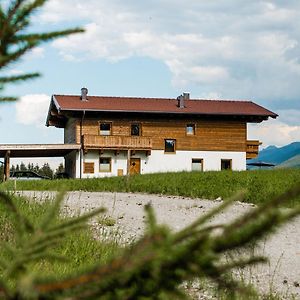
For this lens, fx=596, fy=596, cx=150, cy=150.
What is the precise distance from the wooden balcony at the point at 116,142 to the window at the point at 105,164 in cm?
147

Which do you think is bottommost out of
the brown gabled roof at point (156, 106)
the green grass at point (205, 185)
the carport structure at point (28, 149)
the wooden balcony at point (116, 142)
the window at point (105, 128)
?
the green grass at point (205, 185)

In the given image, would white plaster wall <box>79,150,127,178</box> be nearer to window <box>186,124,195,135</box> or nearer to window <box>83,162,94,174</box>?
window <box>83,162,94,174</box>

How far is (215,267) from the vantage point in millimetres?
1164

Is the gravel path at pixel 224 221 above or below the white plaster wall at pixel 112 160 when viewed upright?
below

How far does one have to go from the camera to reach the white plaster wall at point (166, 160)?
42594mm

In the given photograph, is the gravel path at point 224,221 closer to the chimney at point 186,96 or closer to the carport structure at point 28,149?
the carport structure at point 28,149

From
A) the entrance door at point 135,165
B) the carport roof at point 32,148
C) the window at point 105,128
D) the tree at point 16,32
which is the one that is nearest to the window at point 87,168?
the carport roof at point 32,148

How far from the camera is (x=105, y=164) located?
42.9 m

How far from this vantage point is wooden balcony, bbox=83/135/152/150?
137ft

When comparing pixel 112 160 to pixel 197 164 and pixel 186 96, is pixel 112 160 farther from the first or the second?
pixel 186 96

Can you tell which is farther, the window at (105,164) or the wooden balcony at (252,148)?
the wooden balcony at (252,148)

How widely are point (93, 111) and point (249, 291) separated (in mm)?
41343

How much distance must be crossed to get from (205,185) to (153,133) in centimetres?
2053

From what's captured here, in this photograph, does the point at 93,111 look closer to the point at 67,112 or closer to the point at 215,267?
the point at 67,112
